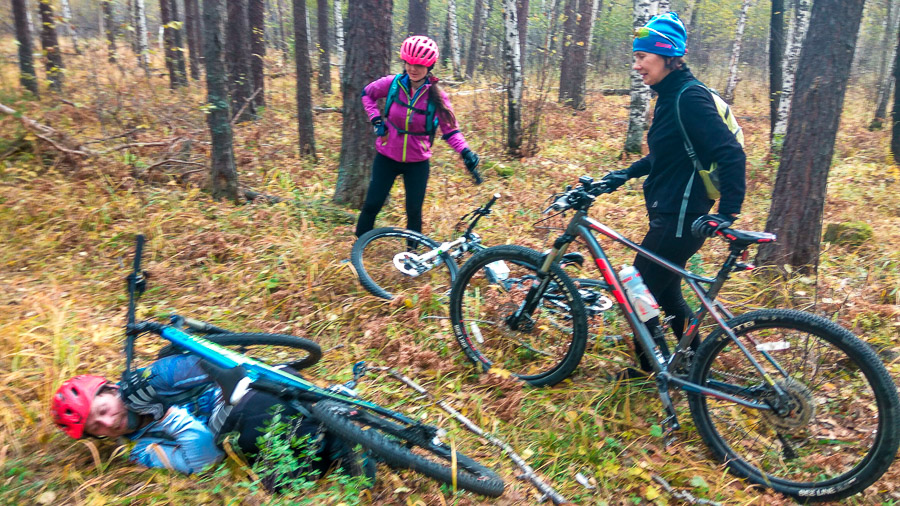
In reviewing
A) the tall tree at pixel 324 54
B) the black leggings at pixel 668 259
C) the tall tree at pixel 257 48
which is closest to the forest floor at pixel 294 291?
the black leggings at pixel 668 259

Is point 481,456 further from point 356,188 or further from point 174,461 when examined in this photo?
point 356,188

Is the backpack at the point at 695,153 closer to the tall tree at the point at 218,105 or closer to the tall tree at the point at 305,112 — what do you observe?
the tall tree at the point at 218,105

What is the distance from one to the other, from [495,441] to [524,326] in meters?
0.89

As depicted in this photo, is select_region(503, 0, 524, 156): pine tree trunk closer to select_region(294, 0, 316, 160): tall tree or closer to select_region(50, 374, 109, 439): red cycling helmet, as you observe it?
select_region(294, 0, 316, 160): tall tree

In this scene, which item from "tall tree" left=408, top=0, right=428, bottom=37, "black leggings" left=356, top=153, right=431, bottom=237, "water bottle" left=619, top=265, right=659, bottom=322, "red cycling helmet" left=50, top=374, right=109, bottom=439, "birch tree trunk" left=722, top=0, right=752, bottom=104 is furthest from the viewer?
"birch tree trunk" left=722, top=0, right=752, bottom=104

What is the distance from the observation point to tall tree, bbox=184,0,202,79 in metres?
14.2

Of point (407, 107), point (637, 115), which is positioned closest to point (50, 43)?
point (407, 107)

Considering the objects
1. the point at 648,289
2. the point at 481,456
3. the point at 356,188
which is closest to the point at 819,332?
the point at 648,289

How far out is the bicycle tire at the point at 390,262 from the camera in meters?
4.90

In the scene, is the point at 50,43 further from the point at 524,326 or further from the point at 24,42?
the point at 524,326

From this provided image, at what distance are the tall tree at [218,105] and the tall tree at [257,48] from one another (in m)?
5.29

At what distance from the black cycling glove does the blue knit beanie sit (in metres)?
1.01

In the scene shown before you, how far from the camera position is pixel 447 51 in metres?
20.7

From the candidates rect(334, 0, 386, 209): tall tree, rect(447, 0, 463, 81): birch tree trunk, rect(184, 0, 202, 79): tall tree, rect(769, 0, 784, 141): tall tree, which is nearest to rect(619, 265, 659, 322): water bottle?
rect(334, 0, 386, 209): tall tree
